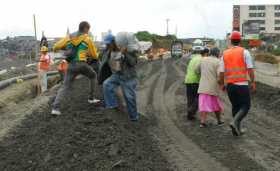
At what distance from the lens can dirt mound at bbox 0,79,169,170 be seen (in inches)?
288

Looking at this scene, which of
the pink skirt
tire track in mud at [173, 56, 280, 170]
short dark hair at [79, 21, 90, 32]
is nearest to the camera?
tire track in mud at [173, 56, 280, 170]

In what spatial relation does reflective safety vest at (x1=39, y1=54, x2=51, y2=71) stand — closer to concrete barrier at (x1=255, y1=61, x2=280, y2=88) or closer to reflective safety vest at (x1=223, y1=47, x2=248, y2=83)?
concrete barrier at (x1=255, y1=61, x2=280, y2=88)

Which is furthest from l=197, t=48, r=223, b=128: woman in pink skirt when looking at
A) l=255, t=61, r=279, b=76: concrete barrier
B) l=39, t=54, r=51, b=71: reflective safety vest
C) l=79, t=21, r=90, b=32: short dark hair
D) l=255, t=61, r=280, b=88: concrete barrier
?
l=255, t=61, r=279, b=76: concrete barrier

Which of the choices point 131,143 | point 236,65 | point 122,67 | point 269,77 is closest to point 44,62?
point 122,67

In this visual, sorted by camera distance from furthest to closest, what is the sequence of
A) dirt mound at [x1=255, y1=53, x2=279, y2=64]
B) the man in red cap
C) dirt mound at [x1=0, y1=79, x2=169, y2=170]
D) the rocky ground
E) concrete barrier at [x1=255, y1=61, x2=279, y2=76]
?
dirt mound at [x1=255, y1=53, x2=279, y2=64], concrete barrier at [x1=255, y1=61, x2=279, y2=76], the man in red cap, the rocky ground, dirt mound at [x1=0, y1=79, x2=169, y2=170]

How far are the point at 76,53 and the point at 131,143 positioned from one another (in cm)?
299

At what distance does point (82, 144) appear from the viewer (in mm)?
8266

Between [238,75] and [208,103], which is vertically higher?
[238,75]

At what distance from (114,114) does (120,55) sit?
1267 millimetres

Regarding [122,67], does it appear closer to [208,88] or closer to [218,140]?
[208,88]

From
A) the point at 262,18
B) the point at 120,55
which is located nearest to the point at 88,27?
the point at 120,55

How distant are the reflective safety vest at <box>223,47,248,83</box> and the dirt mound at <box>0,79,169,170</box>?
188cm

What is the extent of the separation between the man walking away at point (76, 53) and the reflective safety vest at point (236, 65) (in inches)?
111

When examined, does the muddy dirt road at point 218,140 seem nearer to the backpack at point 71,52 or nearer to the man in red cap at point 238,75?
the man in red cap at point 238,75
